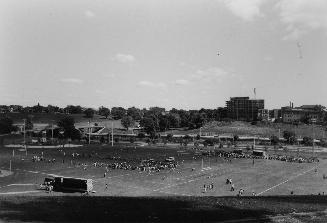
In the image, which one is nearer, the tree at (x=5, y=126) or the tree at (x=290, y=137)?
the tree at (x=290, y=137)

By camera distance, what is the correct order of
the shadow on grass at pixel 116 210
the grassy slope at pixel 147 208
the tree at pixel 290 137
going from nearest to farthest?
1. the shadow on grass at pixel 116 210
2. the grassy slope at pixel 147 208
3. the tree at pixel 290 137

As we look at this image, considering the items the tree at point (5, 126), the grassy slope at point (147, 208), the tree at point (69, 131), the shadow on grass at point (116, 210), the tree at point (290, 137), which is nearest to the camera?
the shadow on grass at point (116, 210)

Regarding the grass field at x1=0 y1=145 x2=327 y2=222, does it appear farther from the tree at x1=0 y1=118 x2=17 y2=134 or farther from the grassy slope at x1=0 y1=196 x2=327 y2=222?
the tree at x1=0 y1=118 x2=17 y2=134

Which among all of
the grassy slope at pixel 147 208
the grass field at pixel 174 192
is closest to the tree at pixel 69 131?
the grass field at pixel 174 192

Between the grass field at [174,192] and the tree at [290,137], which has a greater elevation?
the tree at [290,137]

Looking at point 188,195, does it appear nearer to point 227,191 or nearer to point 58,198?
point 227,191

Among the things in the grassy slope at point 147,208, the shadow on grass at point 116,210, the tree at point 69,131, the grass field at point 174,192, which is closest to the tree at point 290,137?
the grass field at point 174,192

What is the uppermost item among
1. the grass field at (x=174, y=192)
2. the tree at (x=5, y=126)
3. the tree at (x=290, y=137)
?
the tree at (x=5, y=126)

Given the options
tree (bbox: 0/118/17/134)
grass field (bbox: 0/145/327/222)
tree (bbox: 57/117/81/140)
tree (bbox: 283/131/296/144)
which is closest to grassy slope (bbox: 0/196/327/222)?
grass field (bbox: 0/145/327/222)

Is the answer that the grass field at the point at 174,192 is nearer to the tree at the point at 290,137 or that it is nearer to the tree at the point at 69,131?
the tree at the point at 69,131
